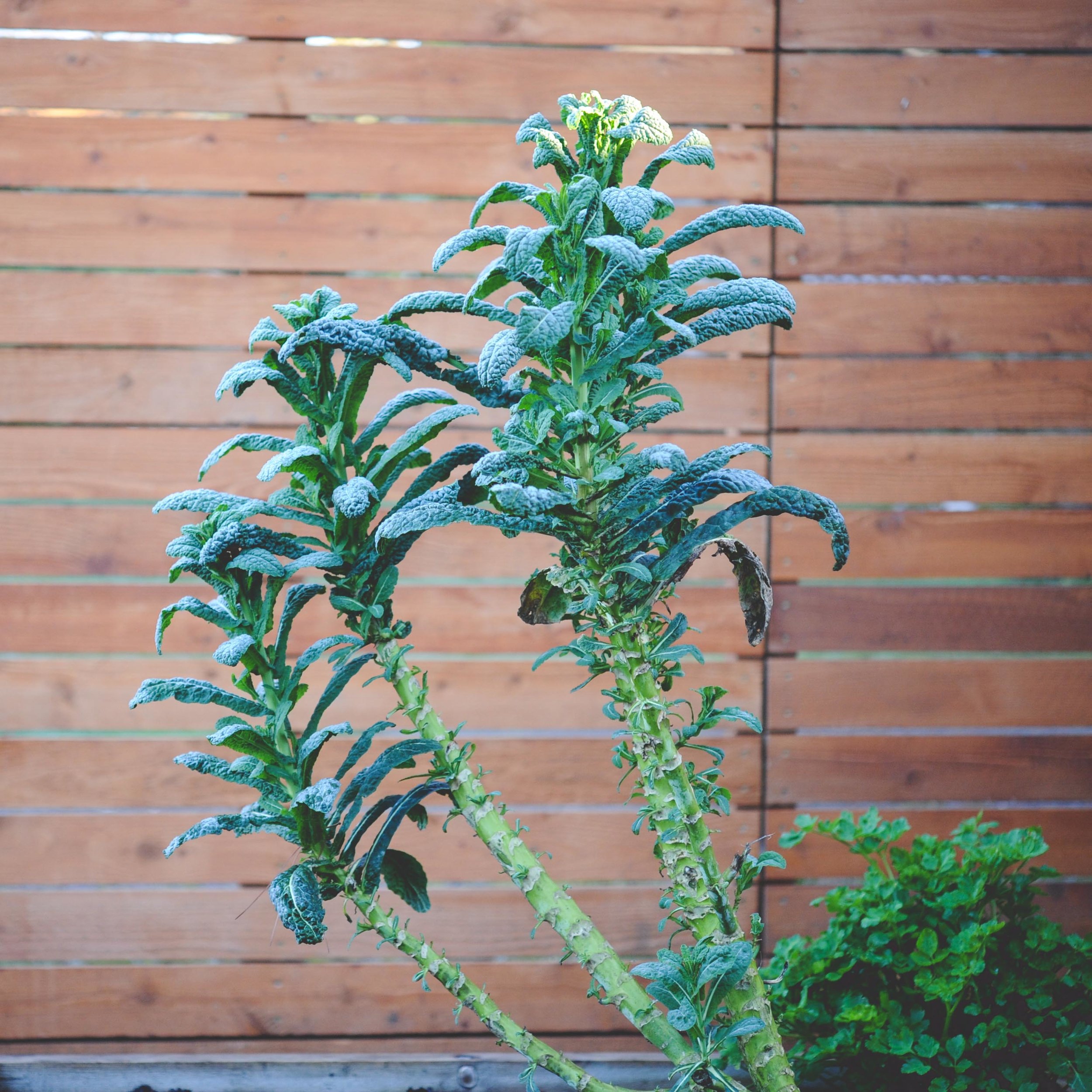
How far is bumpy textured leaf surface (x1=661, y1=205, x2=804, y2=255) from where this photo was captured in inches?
32.6

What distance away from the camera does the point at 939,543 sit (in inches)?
71.7

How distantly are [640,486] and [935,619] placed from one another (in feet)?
4.02

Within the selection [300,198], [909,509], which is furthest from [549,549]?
[300,198]

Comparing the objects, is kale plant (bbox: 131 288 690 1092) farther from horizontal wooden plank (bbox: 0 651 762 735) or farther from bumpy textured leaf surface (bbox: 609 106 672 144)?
horizontal wooden plank (bbox: 0 651 762 735)

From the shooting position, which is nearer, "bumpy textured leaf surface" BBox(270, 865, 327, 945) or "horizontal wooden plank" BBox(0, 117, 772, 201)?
"bumpy textured leaf surface" BBox(270, 865, 327, 945)

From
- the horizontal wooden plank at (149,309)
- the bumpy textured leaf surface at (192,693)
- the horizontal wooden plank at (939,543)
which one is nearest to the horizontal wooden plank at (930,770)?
the horizontal wooden plank at (939,543)

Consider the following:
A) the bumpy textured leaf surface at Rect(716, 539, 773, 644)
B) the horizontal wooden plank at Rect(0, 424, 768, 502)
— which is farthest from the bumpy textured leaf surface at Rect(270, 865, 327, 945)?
the horizontal wooden plank at Rect(0, 424, 768, 502)

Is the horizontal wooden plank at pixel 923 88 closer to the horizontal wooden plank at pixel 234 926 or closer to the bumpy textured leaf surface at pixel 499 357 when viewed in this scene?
the bumpy textured leaf surface at pixel 499 357

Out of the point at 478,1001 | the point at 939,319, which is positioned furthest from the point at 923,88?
the point at 478,1001

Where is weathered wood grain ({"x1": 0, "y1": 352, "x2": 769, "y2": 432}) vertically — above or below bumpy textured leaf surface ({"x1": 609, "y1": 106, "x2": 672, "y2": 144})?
above

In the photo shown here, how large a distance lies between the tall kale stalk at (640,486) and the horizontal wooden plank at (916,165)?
110cm

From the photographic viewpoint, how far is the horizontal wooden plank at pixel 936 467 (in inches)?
71.1

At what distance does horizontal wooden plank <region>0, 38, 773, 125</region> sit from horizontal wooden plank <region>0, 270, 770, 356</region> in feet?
1.08

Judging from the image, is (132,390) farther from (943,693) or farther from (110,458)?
(943,693)
